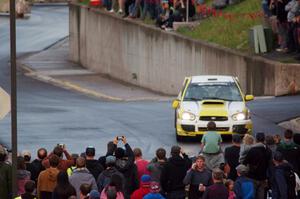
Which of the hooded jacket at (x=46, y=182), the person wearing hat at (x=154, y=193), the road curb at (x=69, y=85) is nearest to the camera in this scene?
the person wearing hat at (x=154, y=193)

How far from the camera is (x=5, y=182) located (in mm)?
18562

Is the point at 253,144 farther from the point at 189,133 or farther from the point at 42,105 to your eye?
the point at 42,105

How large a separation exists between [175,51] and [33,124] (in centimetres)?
1301

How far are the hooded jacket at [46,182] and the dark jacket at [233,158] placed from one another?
135 inches

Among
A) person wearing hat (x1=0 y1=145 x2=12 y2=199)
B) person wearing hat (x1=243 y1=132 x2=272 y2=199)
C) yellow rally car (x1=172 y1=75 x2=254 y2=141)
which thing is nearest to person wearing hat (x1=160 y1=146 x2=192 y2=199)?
person wearing hat (x1=243 y1=132 x2=272 y2=199)

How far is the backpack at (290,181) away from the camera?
1927 cm

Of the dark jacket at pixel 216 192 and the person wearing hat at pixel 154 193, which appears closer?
the person wearing hat at pixel 154 193

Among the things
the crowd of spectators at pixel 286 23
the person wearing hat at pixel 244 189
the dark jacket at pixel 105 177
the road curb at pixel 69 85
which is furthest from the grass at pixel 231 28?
the dark jacket at pixel 105 177

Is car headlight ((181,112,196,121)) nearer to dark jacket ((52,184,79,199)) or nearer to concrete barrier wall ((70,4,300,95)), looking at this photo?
concrete barrier wall ((70,4,300,95))

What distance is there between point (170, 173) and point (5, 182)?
8.66 feet

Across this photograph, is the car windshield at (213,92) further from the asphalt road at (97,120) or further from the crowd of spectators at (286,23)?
the crowd of spectators at (286,23)

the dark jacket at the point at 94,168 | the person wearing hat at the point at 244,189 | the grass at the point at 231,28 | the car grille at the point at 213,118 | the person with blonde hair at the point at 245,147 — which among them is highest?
the grass at the point at 231,28

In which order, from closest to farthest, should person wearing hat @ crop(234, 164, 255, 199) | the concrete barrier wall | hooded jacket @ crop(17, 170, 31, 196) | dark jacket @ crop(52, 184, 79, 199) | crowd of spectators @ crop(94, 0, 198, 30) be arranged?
dark jacket @ crop(52, 184, 79, 199) → person wearing hat @ crop(234, 164, 255, 199) → hooded jacket @ crop(17, 170, 31, 196) → the concrete barrier wall → crowd of spectators @ crop(94, 0, 198, 30)

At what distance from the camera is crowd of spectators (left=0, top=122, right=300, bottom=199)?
17.5 metres
